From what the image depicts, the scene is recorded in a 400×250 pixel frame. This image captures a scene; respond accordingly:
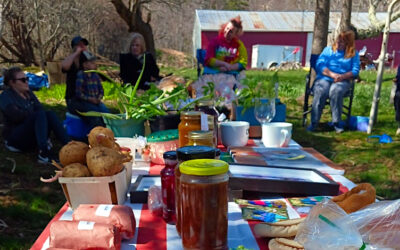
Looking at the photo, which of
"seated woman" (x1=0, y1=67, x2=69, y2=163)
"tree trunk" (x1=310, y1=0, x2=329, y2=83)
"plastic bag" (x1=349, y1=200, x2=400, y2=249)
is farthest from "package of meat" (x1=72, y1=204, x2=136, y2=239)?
"tree trunk" (x1=310, y1=0, x2=329, y2=83)

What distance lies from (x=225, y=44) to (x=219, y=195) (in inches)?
152

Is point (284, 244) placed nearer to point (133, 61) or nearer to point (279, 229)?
point (279, 229)

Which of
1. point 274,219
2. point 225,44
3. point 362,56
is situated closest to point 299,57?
point 362,56

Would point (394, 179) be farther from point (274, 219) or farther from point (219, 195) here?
point (219, 195)

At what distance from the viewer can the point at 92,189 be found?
3.81ft

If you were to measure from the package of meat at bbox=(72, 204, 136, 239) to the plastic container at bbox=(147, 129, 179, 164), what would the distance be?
2.31 ft

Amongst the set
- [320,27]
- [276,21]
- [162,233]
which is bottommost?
[162,233]

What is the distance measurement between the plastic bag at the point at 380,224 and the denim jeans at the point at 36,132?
3.59 meters

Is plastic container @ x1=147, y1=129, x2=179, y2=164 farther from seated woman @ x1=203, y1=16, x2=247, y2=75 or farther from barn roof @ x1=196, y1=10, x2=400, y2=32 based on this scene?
barn roof @ x1=196, y1=10, x2=400, y2=32

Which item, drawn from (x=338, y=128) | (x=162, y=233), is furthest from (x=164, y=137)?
(x=338, y=128)

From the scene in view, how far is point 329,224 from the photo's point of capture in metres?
0.79

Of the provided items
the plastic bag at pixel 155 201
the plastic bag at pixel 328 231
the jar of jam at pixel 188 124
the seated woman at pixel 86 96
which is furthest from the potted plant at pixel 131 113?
the seated woman at pixel 86 96

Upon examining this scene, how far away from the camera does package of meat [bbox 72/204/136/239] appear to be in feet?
3.26

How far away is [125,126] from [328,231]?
144 cm
